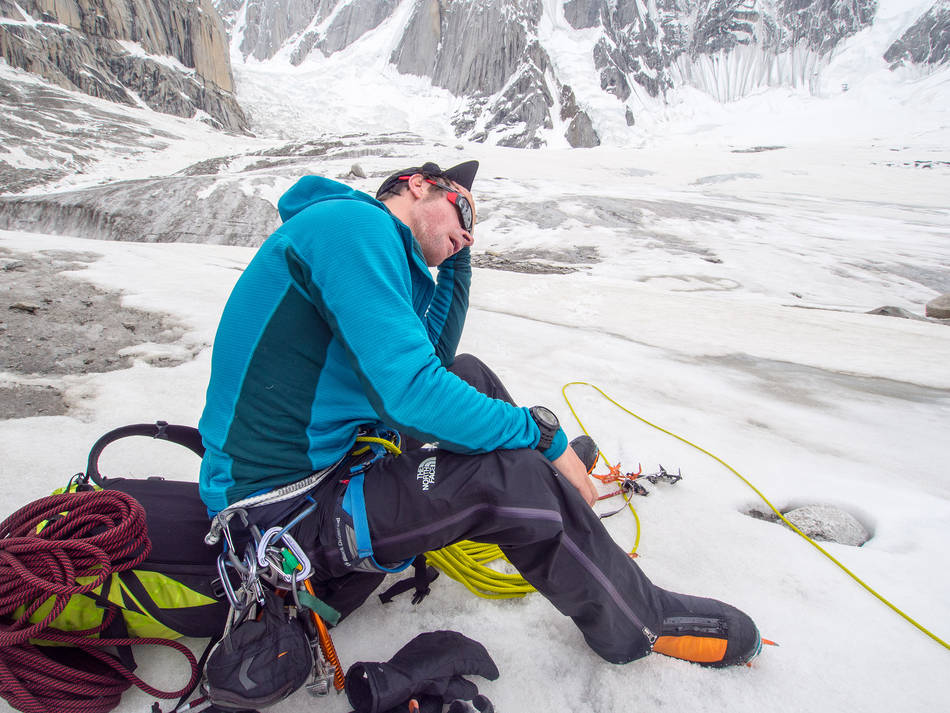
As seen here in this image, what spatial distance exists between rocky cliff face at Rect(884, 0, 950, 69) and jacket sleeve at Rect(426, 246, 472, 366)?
394 ft

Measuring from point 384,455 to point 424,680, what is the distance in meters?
0.64

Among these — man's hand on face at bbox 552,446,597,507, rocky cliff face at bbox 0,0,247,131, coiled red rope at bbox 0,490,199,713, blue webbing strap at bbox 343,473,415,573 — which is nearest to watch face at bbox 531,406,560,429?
man's hand on face at bbox 552,446,597,507

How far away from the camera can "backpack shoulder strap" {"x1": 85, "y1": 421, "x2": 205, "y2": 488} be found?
64.2 inches

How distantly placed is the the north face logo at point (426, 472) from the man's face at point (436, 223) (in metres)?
0.74

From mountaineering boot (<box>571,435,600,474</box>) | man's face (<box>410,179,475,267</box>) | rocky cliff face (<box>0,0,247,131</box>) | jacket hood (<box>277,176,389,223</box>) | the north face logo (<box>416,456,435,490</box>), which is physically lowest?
mountaineering boot (<box>571,435,600,474</box>)

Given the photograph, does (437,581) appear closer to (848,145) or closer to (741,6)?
(848,145)

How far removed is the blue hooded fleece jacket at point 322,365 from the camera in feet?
4.37

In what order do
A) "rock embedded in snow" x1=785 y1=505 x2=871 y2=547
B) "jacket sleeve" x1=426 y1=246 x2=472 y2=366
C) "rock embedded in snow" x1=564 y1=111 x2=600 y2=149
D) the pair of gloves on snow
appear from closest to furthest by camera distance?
1. the pair of gloves on snow
2. "rock embedded in snow" x1=785 y1=505 x2=871 y2=547
3. "jacket sleeve" x1=426 y1=246 x2=472 y2=366
4. "rock embedded in snow" x1=564 y1=111 x2=600 y2=149

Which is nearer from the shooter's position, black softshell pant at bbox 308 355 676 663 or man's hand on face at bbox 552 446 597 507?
black softshell pant at bbox 308 355 676 663

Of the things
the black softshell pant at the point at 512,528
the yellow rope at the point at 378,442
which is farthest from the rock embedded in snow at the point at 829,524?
the yellow rope at the point at 378,442

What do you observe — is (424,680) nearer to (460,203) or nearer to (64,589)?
(64,589)

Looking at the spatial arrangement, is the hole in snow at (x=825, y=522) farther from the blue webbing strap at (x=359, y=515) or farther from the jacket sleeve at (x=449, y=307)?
the blue webbing strap at (x=359, y=515)

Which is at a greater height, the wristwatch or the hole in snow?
the wristwatch

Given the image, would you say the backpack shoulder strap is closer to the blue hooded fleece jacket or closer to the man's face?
the blue hooded fleece jacket
